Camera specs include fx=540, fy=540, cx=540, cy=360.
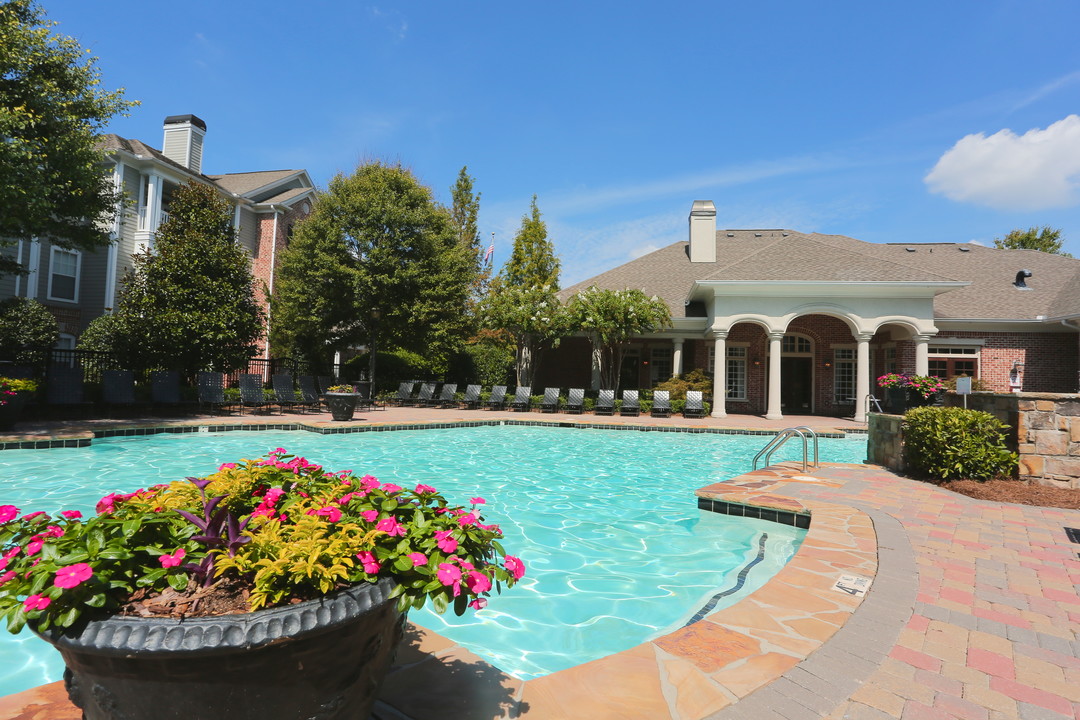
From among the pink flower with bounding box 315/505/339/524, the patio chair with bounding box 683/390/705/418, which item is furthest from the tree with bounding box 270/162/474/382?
the pink flower with bounding box 315/505/339/524

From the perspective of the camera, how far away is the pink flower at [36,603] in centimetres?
117

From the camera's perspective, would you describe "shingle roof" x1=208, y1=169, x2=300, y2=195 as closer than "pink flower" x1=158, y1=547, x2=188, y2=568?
No

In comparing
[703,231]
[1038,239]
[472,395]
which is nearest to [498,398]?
[472,395]

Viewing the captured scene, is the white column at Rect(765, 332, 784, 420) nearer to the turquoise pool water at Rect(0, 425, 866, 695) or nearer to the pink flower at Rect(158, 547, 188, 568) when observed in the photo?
the turquoise pool water at Rect(0, 425, 866, 695)

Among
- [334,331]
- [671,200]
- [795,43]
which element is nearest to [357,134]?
[334,331]

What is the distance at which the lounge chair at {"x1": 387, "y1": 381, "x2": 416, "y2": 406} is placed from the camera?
2062 centimetres

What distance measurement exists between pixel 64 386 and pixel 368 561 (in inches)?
577

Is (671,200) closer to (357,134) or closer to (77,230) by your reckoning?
(357,134)

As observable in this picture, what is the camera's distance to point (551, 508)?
22.2 ft

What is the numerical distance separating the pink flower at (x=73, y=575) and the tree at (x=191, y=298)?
1553 cm

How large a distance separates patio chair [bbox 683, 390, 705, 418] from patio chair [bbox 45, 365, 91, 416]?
16.6 m

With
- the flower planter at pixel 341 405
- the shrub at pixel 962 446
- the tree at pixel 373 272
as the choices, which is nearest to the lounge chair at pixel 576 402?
the tree at pixel 373 272

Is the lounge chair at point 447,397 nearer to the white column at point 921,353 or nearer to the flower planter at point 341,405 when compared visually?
the flower planter at point 341,405

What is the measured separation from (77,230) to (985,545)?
1679 centimetres
